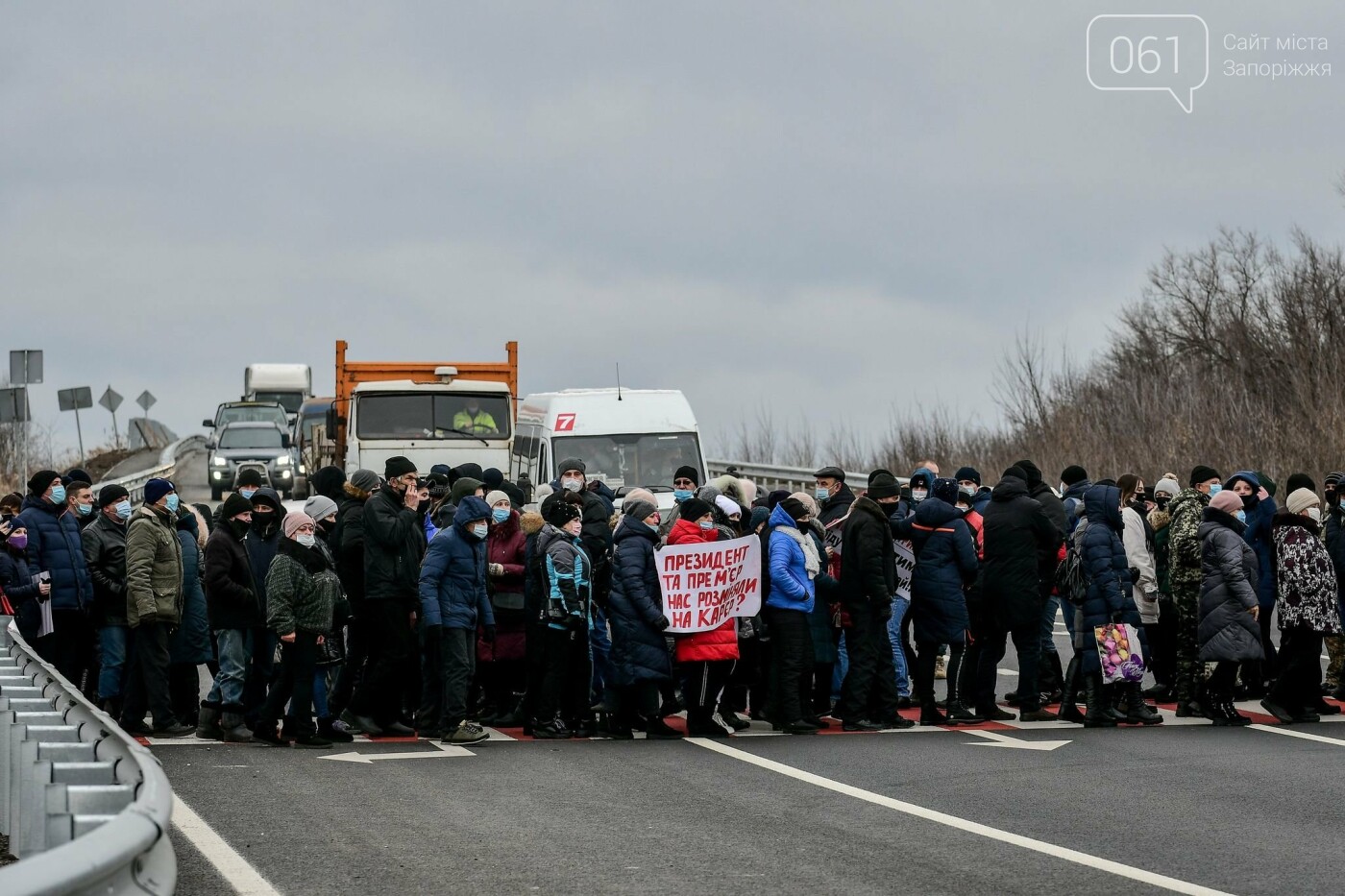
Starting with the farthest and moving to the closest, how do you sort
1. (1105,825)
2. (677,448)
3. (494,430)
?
(494,430), (677,448), (1105,825)

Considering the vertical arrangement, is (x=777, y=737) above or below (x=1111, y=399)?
below

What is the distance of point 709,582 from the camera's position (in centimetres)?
1351

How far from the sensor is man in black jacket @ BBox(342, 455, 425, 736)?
1327 centimetres

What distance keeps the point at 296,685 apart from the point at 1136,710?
20.9 ft

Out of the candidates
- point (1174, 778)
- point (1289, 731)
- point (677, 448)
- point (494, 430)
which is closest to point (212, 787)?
point (1174, 778)

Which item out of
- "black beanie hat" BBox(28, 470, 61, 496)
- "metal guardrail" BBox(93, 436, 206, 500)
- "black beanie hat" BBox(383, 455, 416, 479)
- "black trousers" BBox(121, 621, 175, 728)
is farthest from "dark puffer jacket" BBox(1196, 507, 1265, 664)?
"metal guardrail" BBox(93, 436, 206, 500)

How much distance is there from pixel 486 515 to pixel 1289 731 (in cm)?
614

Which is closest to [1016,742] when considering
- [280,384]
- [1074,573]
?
[1074,573]

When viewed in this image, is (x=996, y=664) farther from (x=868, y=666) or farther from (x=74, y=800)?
(x=74, y=800)

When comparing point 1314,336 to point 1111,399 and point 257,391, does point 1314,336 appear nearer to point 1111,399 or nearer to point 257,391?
point 1111,399

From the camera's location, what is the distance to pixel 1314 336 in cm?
5041

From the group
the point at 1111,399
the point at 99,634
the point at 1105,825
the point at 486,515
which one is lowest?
the point at 1105,825

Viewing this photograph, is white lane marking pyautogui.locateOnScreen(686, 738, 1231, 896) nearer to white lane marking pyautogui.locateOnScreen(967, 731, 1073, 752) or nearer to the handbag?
white lane marking pyautogui.locateOnScreen(967, 731, 1073, 752)

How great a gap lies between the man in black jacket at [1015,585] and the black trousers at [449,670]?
4050mm
